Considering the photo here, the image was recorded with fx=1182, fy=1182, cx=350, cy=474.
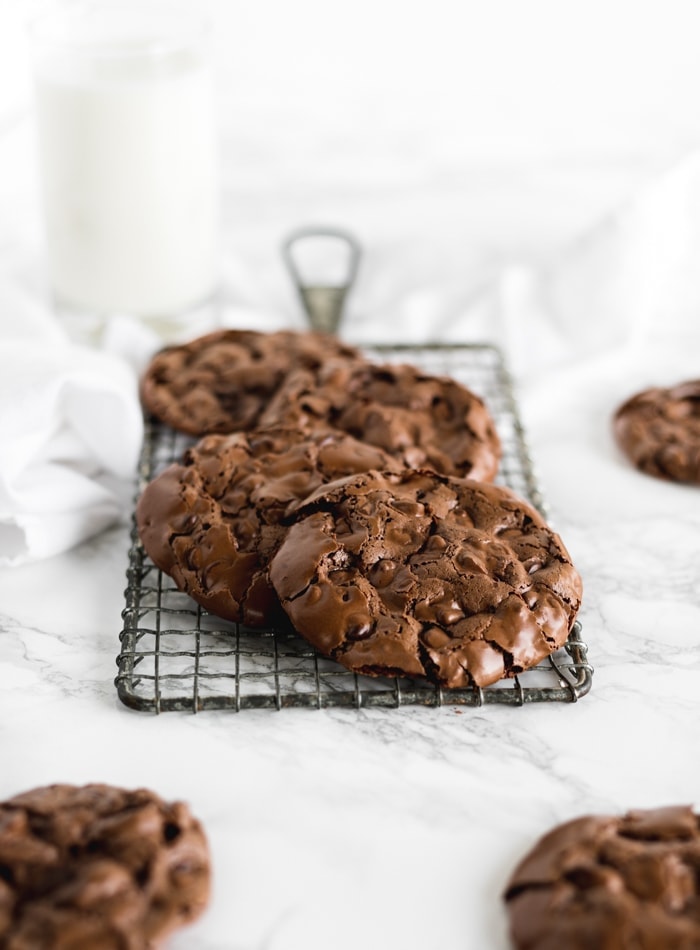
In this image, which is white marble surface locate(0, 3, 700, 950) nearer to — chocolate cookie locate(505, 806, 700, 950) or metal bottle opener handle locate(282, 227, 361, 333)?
chocolate cookie locate(505, 806, 700, 950)

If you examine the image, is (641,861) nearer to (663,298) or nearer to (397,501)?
(397,501)

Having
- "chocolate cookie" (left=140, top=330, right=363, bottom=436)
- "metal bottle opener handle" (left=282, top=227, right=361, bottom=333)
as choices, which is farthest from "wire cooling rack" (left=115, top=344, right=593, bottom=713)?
"metal bottle opener handle" (left=282, top=227, right=361, bottom=333)

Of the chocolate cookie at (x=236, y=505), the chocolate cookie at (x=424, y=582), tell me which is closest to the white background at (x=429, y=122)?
the chocolate cookie at (x=236, y=505)

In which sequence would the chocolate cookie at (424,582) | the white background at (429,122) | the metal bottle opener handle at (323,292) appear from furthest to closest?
1. the white background at (429,122)
2. the metal bottle opener handle at (323,292)
3. the chocolate cookie at (424,582)

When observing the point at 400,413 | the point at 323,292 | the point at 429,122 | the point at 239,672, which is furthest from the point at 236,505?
the point at 429,122

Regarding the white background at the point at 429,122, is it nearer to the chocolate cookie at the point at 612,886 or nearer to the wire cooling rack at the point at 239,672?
the wire cooling rack at the point at 239,672

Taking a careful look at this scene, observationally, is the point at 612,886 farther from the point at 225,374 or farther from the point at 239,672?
the point at 225,374
